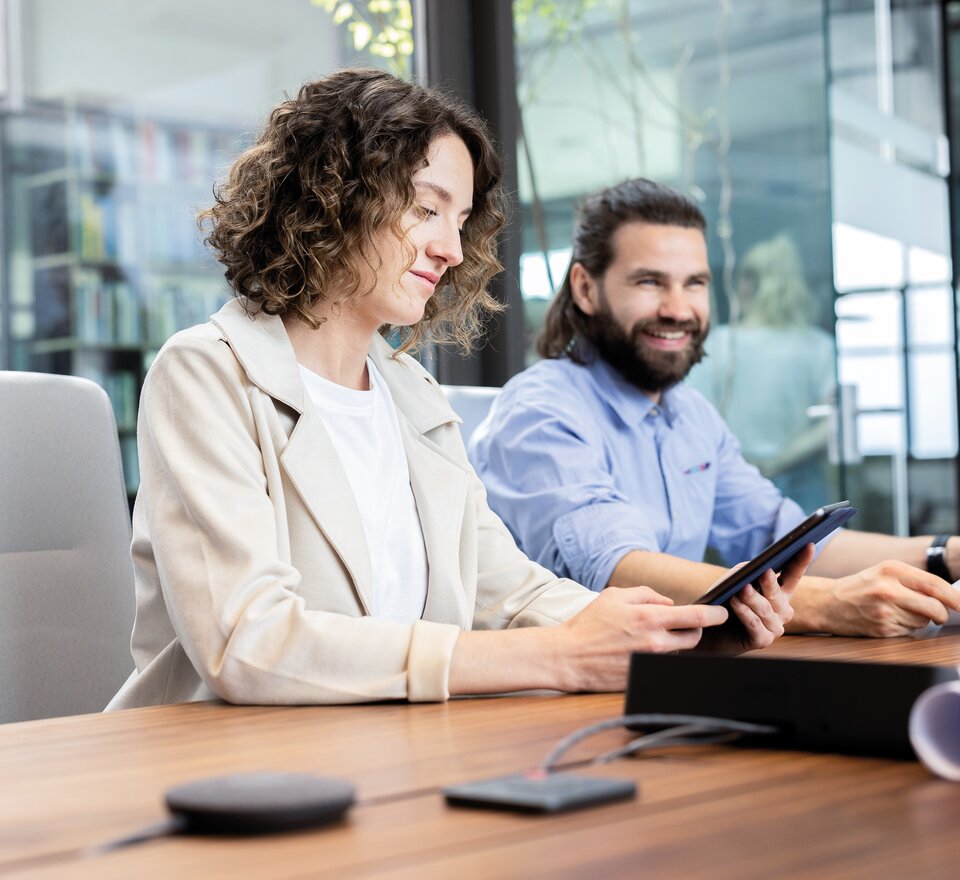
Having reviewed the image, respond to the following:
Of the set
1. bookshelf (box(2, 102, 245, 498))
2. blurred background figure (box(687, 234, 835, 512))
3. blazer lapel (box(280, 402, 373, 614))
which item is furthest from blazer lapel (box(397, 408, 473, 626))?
blurred background figure (box(687, 234, 835, 512))

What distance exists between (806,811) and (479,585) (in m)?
0.91

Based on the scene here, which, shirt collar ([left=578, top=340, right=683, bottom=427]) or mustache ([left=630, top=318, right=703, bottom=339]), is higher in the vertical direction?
mustache ([left=630, top=318, right=703, bottom=339])

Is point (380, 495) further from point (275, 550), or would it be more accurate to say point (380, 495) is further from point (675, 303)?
point (675, 303)

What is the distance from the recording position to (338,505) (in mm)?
1357

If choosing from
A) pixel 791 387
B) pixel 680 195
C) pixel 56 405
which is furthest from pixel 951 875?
pixel 791 387

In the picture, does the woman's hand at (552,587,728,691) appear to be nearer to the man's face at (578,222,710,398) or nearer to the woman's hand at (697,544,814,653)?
the woman's hand at (697,544,814,653)

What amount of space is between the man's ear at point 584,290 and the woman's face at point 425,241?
83 cm

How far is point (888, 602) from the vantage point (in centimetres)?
160

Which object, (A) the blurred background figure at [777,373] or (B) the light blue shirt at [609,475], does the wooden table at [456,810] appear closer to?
(B) the light blue shirt at [609,475]

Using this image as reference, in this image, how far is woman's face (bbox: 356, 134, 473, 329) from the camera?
156 centimetres

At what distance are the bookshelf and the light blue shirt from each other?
2.92ft

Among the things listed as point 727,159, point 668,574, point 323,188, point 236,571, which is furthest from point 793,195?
point 236,571

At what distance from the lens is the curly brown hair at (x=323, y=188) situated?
5.02 feet

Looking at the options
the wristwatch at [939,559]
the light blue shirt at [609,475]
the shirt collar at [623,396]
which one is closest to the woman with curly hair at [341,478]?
the light blue shirt at [609,475]
